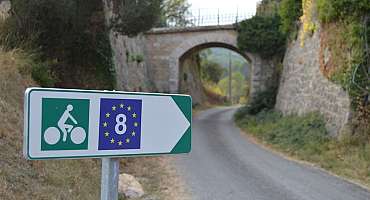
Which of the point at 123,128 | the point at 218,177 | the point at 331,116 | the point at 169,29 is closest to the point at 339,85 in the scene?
the point at 331,116

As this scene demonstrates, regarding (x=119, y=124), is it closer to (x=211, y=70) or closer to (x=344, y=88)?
(x=344, y=88)

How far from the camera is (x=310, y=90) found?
49.9 feet

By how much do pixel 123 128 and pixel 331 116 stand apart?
1174 cm

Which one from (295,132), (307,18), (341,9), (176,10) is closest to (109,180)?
(341,9)

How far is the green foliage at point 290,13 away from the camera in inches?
666

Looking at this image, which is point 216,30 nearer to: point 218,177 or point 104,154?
point 218,177

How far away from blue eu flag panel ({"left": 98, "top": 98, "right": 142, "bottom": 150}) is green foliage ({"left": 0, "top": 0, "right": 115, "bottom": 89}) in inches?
353

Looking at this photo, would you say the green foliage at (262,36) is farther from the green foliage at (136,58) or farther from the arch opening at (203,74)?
the green foliage at (136,58)

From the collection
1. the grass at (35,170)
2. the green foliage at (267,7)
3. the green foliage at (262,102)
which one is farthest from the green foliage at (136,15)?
the green foliage at (267,7)

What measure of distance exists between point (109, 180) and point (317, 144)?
10.7 metres

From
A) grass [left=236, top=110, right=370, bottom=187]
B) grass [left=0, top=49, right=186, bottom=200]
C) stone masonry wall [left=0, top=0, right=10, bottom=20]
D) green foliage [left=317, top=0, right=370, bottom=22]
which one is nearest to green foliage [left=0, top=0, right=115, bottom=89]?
stone masonry wall [left=0, top=0, right=10, bottom=20]

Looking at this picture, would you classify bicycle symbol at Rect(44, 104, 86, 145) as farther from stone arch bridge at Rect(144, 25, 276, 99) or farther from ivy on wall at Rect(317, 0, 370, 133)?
stone arch bridge at Rect(144, 25, 276, 99)

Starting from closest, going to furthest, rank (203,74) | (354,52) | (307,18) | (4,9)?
(354,52) → (4,9) → (307,18) → (203,74)

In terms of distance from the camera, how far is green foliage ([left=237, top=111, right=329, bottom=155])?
1192 cm
